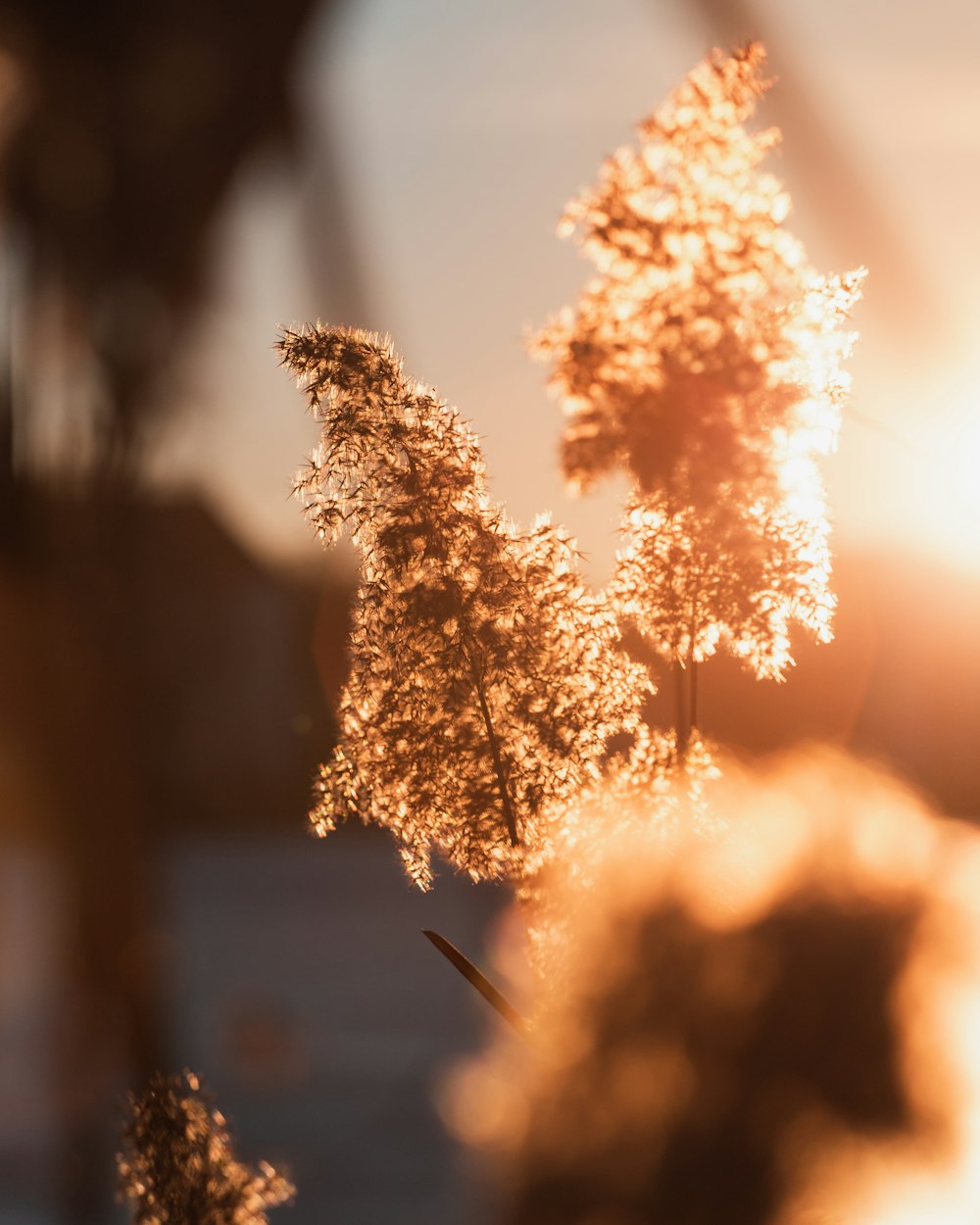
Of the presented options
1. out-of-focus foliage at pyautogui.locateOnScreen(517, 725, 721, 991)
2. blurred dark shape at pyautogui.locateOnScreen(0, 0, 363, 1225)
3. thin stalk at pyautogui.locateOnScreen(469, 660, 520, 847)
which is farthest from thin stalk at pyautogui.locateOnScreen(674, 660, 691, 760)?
blurred dark shape at pyautogui.locateOnScreen(0, 0, 363, 1225)

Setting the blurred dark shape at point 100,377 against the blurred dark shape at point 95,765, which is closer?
the blurred dark shape at point 100,377

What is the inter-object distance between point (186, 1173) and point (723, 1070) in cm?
96

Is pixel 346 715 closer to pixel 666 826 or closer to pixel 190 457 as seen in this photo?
pixel 666 826

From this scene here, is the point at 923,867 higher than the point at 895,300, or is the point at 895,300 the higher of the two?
the point at 895,300

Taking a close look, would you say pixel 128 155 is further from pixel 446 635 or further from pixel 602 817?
pixel 602 817

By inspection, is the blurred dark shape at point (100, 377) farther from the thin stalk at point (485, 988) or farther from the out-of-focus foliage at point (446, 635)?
the thin stalk at point (485, 988)

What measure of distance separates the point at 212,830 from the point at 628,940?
52.3 feet

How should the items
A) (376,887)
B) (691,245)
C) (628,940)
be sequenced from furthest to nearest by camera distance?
(376,887)
(691,245)
(628,940)

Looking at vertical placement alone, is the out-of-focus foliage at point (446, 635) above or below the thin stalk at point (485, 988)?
above

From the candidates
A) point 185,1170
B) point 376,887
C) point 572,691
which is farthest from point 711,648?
point 376,887

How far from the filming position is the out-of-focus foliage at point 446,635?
182 centimetres

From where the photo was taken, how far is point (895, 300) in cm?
171

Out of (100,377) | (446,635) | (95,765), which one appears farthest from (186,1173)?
(95,765)

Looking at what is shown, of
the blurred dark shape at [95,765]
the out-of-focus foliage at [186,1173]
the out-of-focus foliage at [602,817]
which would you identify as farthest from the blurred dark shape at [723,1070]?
the blurred dark shape at [95,765]
